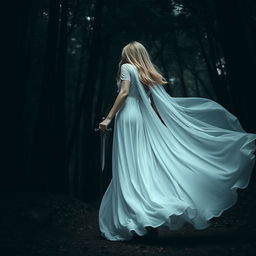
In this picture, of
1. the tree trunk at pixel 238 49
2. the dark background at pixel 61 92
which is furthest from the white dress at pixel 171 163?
the tree trunk at pixel 238 49

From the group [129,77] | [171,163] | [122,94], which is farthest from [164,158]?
[129,77]

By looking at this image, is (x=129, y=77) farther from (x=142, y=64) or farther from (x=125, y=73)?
(x=142, y=64)

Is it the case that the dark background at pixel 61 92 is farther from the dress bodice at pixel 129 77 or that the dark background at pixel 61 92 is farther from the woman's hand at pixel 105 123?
the dress bodice at pixel 129 77

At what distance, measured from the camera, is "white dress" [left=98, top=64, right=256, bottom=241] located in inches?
198

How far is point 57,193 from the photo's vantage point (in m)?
10.3

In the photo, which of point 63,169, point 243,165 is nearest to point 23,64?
point 63,169

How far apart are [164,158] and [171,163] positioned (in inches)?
4.4

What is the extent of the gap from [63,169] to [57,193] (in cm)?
63

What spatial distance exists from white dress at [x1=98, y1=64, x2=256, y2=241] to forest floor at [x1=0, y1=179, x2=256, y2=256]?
283 millimetres

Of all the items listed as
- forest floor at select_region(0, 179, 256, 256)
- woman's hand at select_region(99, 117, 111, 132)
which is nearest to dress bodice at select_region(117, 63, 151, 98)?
woman's hand at select_region(99, 117, 111, 132)

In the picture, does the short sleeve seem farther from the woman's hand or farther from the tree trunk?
the tree trunk

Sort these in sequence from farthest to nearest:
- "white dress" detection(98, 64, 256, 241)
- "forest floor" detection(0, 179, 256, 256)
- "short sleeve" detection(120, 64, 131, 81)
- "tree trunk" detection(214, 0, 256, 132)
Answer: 1. "tree trunk" detection(214, 0, 256, 132)
2. "short sleeve" detection(120, 64, 131, 81)
3. "white dress" detection(98, 64, 256, 241)
4. "forest floor" detection(0, 179, 256, 256)

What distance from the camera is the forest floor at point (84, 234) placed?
4684 millimetres

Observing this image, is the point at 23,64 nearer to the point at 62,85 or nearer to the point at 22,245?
the point at 62,85
